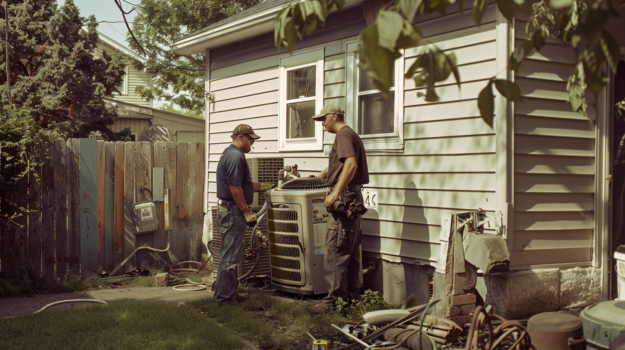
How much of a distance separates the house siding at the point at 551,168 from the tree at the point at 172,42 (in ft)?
52.4

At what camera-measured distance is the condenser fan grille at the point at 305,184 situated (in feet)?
22.0

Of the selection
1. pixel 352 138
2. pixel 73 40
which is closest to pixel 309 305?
pixel 352 138

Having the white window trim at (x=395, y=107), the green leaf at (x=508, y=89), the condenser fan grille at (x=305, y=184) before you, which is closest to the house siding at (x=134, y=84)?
the white window trim at (x=395, y=107)

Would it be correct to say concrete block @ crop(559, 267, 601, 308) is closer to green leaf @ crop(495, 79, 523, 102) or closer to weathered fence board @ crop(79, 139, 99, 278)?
green leaf @ crop(495, 79, 523, 102)

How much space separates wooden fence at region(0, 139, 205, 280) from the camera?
7.82 meters

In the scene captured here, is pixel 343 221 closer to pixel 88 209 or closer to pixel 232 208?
pixel 232 208

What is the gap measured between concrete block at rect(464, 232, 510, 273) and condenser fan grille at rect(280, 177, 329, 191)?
2035 millimetres

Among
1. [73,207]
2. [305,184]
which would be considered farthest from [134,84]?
[305,184]

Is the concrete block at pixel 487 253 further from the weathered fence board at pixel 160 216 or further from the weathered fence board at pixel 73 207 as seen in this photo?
the weathered fence board at pixel 73 207

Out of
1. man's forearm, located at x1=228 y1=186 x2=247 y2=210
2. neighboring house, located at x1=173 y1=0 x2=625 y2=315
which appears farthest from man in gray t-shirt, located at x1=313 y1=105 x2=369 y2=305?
man's forearm, located at x1=228 y1=186 x2=247 y2=210

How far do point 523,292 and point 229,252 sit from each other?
10.2ft

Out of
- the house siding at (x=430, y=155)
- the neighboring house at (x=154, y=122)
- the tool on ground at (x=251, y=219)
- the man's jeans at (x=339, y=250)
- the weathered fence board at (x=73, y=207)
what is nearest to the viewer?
the house siding at (x=430, y=155)

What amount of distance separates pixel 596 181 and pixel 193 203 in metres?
6.20

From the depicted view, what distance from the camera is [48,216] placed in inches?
313
